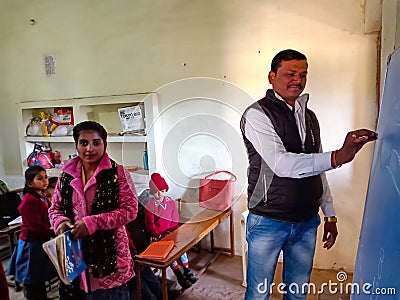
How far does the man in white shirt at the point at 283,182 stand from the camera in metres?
1.33

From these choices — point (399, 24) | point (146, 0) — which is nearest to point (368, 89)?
point (399, 24)

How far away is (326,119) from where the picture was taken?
2.53 meters

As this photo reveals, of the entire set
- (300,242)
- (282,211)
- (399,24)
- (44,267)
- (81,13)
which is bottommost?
(44,267)

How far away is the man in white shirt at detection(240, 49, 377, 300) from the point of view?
1.33 metres

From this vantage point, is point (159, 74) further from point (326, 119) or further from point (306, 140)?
point (306, 140)

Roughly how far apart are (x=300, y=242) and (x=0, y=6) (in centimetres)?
381

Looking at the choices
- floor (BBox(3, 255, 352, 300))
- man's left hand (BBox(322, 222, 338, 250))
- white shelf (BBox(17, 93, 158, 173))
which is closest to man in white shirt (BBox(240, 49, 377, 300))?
man's left hand (BBox(322, 222, 338, 250))

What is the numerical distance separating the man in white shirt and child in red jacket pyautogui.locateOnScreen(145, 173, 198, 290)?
1128 millimetres

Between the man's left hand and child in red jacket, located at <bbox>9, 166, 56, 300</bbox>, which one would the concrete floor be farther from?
the man's left hand

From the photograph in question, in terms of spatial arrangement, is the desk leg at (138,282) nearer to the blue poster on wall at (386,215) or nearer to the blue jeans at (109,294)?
the blue jeans at (109,294)

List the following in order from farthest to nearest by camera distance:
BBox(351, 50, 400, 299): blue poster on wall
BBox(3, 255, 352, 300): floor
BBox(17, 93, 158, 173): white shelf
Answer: BBox(17, 93, 158, 173): white shelf
BBox(3, 255, 352, 300): floor
BBox(351, 50, 400, 299): blue poster on wall

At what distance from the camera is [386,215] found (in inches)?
34.8

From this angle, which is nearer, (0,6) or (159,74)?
(159,74)

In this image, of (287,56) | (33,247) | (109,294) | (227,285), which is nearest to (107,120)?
(33,247)
